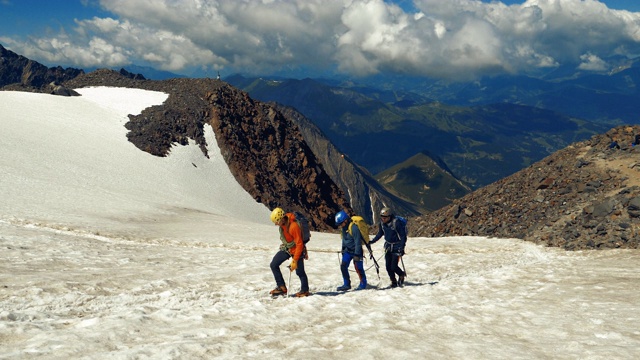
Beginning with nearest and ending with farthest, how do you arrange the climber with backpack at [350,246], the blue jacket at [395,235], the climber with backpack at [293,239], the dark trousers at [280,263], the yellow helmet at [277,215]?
the yellow helmet at [277,215] → the climber with backpack at [293,239] → the dark trousers at [280,263] → the climber with backpack at [350,246] → the blue jacket at [395,235]

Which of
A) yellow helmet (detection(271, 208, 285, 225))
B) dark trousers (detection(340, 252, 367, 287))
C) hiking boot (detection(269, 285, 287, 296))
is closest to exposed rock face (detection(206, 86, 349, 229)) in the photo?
dark trousers (detection(340, 252, 367, 287))

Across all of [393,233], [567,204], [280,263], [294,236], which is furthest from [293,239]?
[567,204]

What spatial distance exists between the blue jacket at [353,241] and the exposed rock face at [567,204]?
18.7m

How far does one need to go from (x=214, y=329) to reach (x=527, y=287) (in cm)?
1229

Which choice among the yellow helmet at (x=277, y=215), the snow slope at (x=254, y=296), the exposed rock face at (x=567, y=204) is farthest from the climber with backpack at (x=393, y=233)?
the exposed rock face at (x=567, y=204)

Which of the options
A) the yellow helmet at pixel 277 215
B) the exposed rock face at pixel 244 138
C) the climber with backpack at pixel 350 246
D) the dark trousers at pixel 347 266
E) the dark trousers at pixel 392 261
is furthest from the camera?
the exposed rock face at pixel 244 138

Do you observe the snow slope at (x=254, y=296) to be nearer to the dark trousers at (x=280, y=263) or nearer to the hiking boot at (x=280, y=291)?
the hiking boot at (x=280, y=291)

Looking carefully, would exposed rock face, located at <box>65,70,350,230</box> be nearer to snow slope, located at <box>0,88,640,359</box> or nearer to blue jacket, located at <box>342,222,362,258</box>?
snow slope, located at <box>0,88,640,359</box>

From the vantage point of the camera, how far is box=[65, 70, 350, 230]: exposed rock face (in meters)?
70.1

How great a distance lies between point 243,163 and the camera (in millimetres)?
72812

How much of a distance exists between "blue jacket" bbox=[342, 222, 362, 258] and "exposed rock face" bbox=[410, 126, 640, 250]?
18.7 meters

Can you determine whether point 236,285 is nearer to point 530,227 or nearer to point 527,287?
point 527,287

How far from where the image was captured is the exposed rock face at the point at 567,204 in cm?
2789

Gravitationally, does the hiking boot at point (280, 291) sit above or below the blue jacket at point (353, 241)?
below
